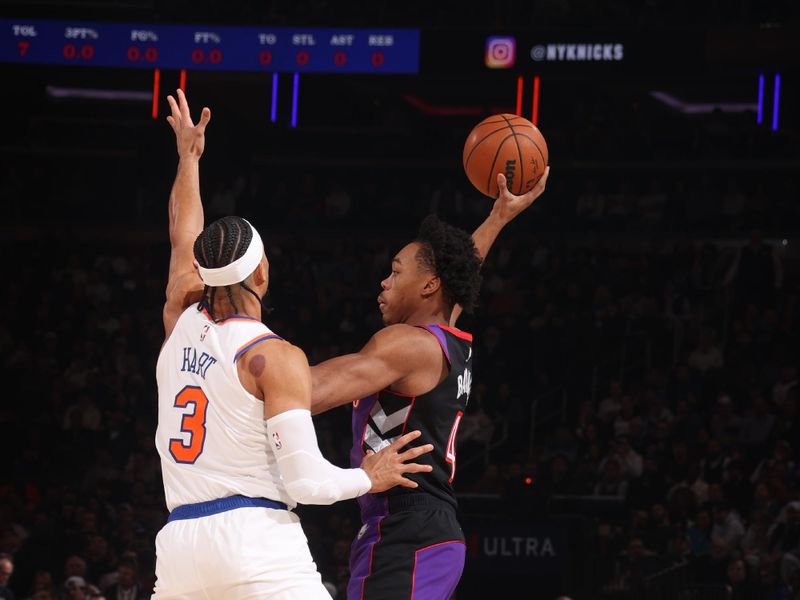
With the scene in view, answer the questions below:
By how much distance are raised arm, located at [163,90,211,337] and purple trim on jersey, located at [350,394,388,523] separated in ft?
2.26

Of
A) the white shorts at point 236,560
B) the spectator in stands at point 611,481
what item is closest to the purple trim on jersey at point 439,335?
the white shorts at point 236,560

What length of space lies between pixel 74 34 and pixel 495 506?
6401 millimetres

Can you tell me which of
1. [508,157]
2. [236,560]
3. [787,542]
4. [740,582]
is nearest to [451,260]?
[508,157]

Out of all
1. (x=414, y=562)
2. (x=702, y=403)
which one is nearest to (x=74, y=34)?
(x=702, y=403)

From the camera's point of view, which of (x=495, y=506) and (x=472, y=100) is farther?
(x=472, y=100)

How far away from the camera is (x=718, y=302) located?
1390 centimetres

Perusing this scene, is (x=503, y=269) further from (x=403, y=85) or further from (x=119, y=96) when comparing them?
(x=119, y=96)

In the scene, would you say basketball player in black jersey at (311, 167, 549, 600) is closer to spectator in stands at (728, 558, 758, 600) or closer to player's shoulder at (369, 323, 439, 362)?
player's shoulder at (369, 323, 439, 362)

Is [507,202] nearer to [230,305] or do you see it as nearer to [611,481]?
[230,305]

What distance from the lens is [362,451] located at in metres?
4.05

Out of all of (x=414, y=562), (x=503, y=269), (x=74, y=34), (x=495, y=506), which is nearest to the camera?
(x=414, y=562)

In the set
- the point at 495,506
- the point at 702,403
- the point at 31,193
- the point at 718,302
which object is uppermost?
the point at 31,193

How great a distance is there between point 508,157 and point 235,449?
93.5 inches

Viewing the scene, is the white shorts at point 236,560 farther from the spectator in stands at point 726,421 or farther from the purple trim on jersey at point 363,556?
the spectator in stands at point 726,421
